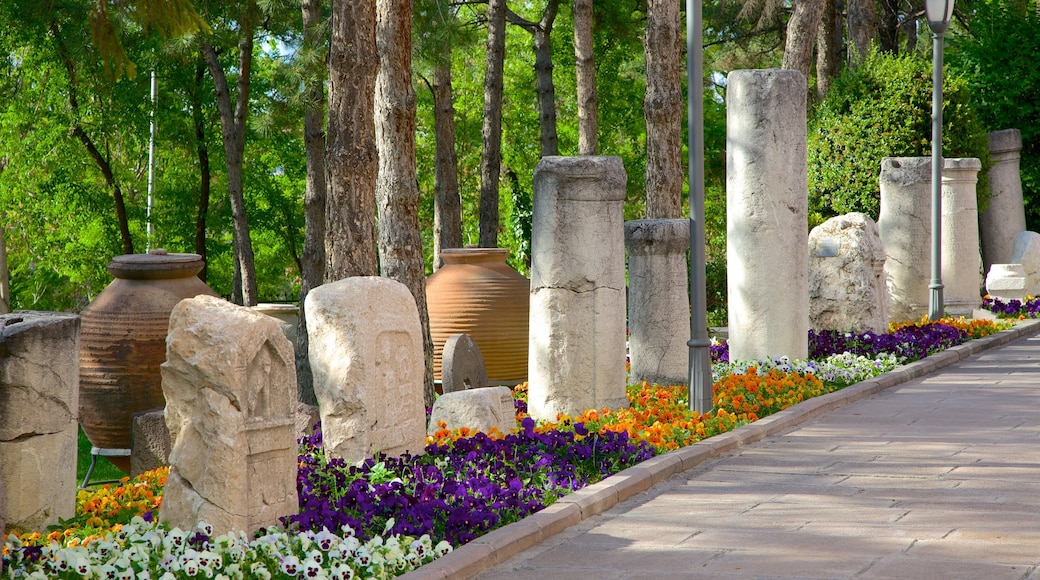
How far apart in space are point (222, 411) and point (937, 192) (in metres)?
13.1

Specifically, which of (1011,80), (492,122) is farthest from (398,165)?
(1011,80)

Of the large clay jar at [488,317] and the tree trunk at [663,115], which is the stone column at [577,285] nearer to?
the large clay jar at [488,317]

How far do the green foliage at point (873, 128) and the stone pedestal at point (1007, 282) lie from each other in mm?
2079

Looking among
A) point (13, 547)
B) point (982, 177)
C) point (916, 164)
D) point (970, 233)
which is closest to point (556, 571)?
point (13, 547)

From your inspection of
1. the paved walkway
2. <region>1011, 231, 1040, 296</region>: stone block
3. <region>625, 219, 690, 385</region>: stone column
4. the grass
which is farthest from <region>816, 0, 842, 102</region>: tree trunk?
the grass

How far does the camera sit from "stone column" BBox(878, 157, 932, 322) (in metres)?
16.7

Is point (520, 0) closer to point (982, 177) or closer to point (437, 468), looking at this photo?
point (982, 177)

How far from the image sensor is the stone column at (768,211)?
11.9 meters

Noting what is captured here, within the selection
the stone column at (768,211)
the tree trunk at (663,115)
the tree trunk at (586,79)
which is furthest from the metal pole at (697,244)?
the tree trunk at (586,79)

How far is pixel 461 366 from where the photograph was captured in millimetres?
11812

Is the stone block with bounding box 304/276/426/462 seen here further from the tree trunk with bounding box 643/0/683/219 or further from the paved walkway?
the tree trunk with bounding box 643/0/683/219

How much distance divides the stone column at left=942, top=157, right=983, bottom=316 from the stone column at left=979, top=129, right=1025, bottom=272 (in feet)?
16.5

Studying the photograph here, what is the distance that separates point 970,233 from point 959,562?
45.3ft

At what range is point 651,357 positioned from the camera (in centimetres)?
1162
